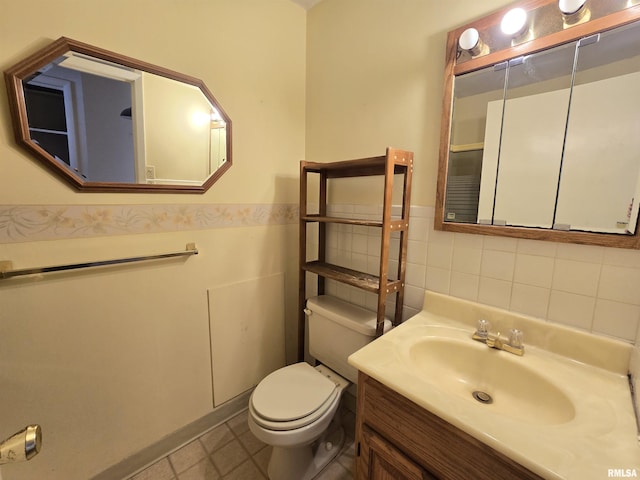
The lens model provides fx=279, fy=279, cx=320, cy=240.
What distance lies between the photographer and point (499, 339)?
970 mm

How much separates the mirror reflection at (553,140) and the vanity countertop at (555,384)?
14.3 inches

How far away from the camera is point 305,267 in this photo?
5.11ft

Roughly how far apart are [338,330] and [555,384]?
2.75ft

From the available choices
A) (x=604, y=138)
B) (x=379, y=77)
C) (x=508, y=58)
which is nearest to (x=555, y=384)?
(x=604, y=138)

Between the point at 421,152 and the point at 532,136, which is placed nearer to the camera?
the point at 532,136

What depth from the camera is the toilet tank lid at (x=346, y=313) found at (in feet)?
4.19

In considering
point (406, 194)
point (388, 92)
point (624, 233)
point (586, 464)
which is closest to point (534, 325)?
point (624, 233)

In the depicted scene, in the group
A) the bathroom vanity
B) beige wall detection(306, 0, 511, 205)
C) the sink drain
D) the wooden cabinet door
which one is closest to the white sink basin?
the sink drain

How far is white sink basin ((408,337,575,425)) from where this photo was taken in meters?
0.81

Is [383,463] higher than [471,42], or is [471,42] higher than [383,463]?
[471,42]

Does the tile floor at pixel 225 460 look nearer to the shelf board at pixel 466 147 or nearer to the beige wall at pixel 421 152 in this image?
the beige wall at pixel 421 152

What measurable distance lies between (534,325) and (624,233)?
38 centimetres

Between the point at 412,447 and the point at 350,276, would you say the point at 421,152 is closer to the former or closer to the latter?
the point at 350,276

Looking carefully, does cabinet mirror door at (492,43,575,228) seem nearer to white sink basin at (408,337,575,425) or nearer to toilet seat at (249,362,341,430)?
white sink basin at (408,337,575,425)
